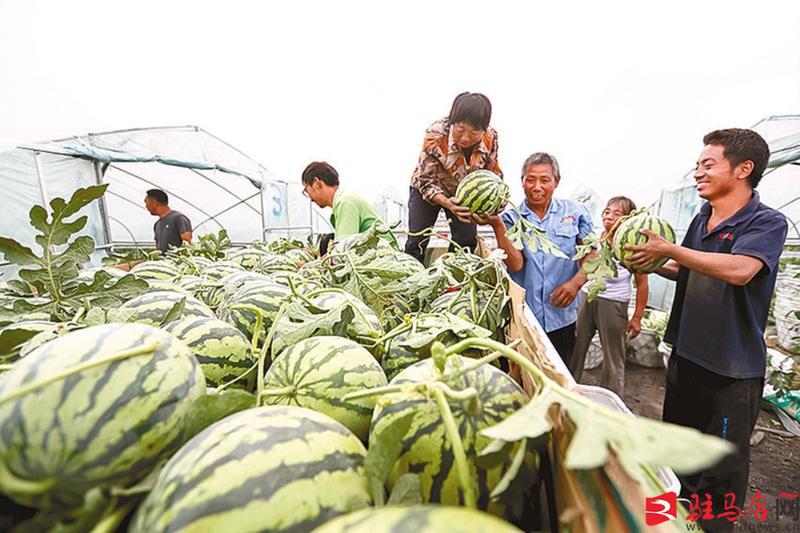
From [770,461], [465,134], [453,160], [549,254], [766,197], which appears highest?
[465,134]

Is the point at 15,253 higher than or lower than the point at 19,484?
higher

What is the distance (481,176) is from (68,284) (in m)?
1.95

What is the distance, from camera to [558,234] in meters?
2.79

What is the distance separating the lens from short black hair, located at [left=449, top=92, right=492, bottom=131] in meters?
2.44

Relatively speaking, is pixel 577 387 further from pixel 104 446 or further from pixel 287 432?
pixel 104 446

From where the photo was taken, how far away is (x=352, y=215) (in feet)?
10.8

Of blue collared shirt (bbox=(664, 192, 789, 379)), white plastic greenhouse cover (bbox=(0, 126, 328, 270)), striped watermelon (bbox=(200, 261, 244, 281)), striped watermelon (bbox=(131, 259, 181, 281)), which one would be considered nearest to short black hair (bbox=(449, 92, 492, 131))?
blue collared shirt (bbox=(664, 192, 789, 379))

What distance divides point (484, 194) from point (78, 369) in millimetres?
2009

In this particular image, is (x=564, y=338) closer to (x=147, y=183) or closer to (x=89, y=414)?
(x=89, y=414)

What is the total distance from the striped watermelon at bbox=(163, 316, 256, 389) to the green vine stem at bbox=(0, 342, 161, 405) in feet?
1.11

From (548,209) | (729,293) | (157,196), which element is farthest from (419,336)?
(157,196)

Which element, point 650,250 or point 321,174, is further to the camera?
point 321,174

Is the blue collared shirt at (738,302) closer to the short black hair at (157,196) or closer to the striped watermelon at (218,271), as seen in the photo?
the striped watermelon at (218,271)

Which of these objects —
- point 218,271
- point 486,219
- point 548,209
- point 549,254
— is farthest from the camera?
point 548,209
